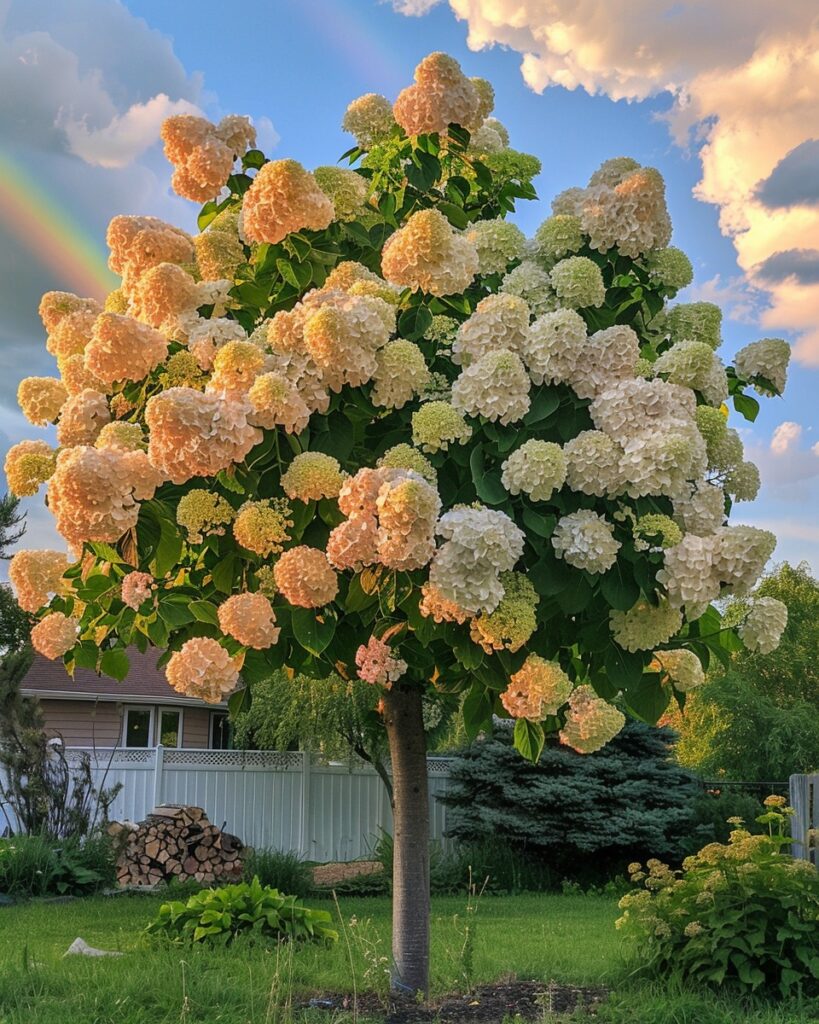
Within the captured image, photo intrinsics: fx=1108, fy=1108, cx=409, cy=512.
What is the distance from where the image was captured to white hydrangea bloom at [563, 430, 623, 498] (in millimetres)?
3180

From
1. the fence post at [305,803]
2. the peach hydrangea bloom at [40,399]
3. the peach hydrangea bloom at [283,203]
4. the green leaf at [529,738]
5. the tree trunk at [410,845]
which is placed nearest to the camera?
the peach hydrangea bloom at [283,203]

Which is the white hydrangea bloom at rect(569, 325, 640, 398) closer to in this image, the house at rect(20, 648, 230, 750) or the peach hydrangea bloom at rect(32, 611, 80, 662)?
the peach hydrangea bloom at rect(32, 611, 80, 662)

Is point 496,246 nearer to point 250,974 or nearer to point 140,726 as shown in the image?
point 250,974

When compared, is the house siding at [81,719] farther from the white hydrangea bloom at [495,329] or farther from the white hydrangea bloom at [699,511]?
the white hydrangea bloom at [699,511]

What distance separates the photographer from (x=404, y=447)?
3.29 m

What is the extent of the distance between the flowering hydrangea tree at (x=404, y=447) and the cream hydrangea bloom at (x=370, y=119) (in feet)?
1.27

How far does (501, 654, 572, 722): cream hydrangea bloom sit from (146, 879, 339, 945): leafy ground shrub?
383 cm

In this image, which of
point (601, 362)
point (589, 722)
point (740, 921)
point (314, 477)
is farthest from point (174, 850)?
point (601, 362)

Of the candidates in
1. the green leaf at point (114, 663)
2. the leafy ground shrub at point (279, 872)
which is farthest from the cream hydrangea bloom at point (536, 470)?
the leafy ground shrub at point (279, 872)

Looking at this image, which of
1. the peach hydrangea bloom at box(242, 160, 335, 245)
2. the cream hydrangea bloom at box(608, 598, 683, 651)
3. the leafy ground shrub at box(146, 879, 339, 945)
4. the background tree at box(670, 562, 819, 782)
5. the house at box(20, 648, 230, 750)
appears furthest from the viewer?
the house at box(20, 648, 230, 750)

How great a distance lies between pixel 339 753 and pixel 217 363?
12.1 meters

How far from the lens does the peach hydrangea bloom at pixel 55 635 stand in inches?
155

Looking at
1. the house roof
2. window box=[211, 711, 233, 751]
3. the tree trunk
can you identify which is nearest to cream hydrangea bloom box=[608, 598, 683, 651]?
the tree trunk

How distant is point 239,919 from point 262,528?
4.21 metres
